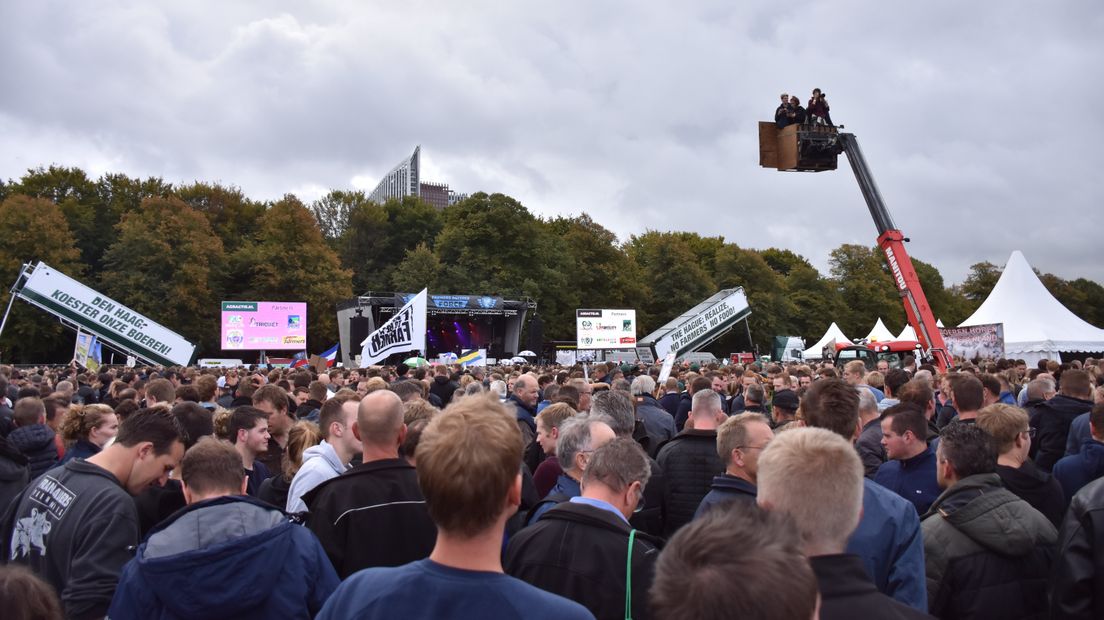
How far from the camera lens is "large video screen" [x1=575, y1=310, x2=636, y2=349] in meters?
34.2

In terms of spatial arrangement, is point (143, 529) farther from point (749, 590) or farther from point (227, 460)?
point (749, 590)

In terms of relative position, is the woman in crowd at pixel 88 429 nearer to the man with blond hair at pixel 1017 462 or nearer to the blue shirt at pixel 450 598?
the blue shirt at pixel 450 598

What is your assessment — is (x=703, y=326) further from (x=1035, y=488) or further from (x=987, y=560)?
(x=987, y=560)

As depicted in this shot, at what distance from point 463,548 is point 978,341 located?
28561 millimetres

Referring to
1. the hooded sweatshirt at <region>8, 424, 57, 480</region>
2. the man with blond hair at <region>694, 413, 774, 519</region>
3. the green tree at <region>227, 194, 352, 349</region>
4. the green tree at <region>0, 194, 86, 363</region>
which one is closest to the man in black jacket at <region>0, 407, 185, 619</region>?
the hooded sweatshirt at <region>8, 424, 57, 480</region>

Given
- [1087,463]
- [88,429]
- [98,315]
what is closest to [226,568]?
[88,429]

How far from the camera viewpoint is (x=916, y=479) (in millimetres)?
4301

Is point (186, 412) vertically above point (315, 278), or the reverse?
point (315, 278)

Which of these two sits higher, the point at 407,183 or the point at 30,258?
the point at 407,183

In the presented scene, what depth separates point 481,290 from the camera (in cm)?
5062

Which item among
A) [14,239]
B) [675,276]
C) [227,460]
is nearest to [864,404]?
[227,460]

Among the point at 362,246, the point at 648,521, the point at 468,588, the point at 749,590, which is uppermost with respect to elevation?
the point at 362,246

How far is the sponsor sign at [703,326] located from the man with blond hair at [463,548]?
108ft

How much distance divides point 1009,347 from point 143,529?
96.1ft
